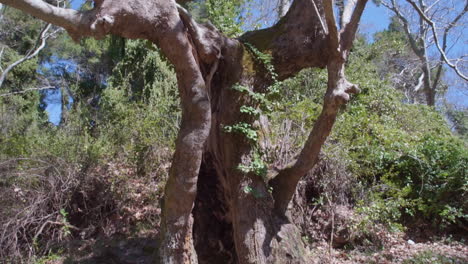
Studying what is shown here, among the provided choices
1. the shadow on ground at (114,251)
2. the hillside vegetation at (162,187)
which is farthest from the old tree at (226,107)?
the shadow on ground at (114,251)

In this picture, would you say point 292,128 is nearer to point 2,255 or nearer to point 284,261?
point 284,261

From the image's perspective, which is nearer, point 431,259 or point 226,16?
point 431,259

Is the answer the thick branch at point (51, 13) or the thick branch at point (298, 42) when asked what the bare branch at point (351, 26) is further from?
the thick branch at point (51, 13)

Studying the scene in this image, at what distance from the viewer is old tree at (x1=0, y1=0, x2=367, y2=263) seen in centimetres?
388

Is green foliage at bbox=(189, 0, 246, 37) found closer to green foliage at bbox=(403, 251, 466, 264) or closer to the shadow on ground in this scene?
the shadow on ground

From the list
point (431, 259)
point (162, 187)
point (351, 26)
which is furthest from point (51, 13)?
point (431, 259)

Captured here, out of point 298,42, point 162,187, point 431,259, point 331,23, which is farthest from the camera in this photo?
point 162,187

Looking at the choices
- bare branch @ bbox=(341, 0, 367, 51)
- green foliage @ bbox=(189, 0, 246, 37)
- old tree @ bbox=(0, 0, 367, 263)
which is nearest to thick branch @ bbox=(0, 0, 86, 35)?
old tree @ bbox=(0, 0, 367, 263)

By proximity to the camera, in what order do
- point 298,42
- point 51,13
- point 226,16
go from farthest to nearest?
point 226,16 < point 298,42 < point 51,13

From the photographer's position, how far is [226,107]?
180 inches

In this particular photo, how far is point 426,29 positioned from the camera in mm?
17188

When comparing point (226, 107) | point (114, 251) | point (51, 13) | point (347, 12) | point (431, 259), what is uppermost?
point (347, 12)

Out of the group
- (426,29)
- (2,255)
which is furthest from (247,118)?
(426,29)

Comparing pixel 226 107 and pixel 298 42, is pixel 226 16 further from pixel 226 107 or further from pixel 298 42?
pixel 226 107
